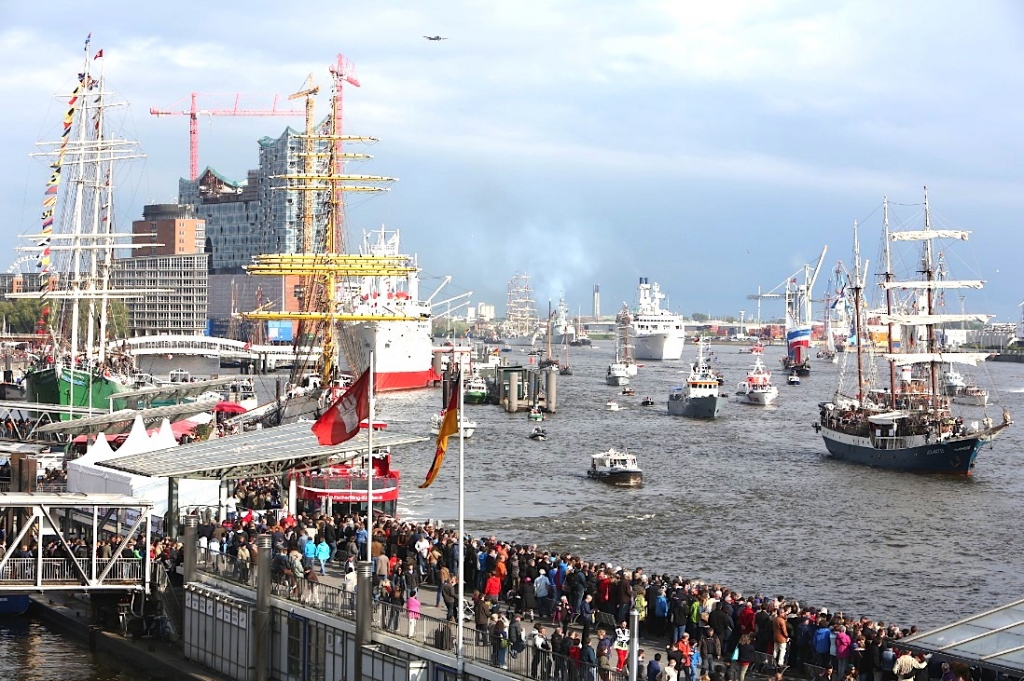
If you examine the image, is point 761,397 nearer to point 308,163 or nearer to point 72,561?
point 308,163

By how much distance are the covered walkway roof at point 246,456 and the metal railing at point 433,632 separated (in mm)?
3060

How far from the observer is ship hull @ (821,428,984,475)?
2566 inches

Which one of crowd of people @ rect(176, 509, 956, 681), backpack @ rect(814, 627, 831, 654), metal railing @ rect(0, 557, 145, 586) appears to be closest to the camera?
crowd of people @ rect(176, 509, 956, 681)

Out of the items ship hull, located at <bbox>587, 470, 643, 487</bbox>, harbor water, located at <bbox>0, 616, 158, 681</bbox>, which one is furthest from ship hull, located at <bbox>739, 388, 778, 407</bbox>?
harbor water, located at <bbox>0, 616, 158, 681</bbox>

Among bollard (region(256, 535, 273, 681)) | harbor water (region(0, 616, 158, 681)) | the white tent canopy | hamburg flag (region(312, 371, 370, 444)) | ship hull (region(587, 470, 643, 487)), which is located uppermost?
hamburg flag (region(312, 371, 370, 444))

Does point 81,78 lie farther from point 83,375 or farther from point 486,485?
point 486,485

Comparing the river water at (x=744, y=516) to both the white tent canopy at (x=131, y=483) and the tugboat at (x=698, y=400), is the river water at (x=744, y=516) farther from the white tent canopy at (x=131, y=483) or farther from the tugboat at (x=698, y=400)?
the tugboat at (x=698, y=400)

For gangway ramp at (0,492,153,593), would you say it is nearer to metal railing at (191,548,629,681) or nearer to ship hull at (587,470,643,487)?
metal railing at (191,548,629,681)

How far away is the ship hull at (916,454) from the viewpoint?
214ft

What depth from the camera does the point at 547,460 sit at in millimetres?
67812

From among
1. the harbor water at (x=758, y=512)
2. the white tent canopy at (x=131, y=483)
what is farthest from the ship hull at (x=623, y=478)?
the white tent canopy at (x=131, y=483)

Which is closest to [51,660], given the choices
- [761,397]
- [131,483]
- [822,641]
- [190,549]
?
[190,549]

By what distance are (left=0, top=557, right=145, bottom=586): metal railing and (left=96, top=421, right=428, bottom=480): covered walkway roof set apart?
1843 millimetres

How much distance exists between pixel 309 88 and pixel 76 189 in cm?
9483
